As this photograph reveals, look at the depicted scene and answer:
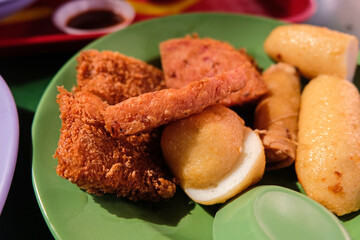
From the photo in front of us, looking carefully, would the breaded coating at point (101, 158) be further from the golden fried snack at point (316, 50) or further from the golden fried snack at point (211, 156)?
the golden fried snack at point (316, 50)

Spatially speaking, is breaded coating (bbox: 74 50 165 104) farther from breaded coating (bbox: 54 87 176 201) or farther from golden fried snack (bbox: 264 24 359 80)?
golden fried snack (bbox: 264 24 359 80)

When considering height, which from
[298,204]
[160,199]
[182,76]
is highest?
[182,76]

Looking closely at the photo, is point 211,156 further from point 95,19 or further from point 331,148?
point 95,19

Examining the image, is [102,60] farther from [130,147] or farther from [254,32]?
[254,32]

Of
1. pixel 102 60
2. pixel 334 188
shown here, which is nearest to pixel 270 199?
pixel 334 188

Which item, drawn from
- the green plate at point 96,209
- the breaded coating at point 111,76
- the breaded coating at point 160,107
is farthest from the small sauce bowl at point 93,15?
the breaded coating at point 160,107

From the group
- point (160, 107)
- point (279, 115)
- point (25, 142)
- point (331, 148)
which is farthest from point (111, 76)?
point (331, 148)
